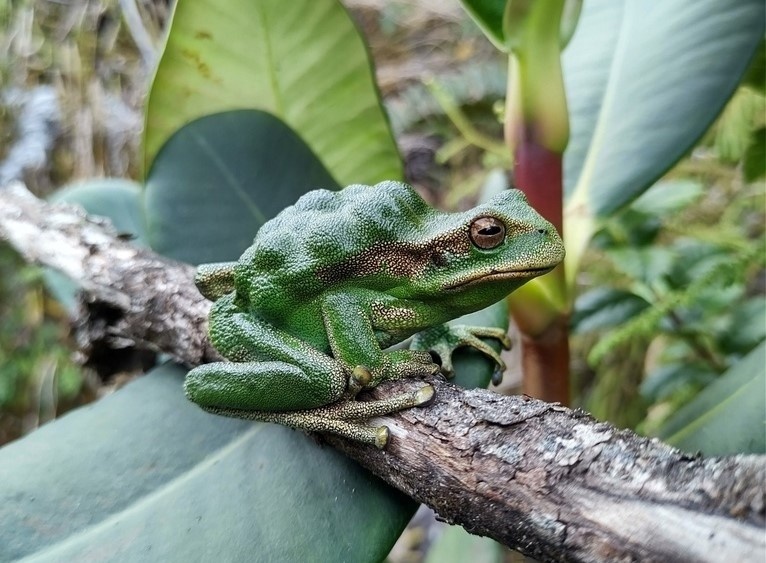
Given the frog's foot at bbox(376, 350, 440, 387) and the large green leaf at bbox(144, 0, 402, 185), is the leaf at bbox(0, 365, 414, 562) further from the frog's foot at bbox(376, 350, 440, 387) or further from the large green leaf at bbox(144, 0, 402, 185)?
the large green leaf at bbox(144, 0, 402, 185)

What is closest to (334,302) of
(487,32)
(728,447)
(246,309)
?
(246,309)

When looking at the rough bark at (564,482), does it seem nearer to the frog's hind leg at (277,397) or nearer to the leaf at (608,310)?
the frog's hind leg at (277,397)

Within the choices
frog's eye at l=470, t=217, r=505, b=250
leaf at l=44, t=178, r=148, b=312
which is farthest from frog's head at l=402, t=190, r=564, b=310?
leaf at l=44, t=178, r=148, b=312

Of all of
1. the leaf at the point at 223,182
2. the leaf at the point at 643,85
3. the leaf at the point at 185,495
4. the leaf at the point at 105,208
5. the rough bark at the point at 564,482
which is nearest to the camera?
the rough bark at the point at 564,482

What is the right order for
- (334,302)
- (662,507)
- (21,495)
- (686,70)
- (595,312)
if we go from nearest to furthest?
(662,507) < (21,495) < (334,302) < (686,70) < (595,312)

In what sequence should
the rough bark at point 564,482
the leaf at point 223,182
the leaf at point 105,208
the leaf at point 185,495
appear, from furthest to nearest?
1. the leaf at point 105,208
2. the leaf at point 223,182
3. the leaf at point 185,495
4. the rough bark at point 564,482

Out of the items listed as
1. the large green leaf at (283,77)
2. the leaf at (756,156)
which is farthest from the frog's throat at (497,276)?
the leaf at (756,156)

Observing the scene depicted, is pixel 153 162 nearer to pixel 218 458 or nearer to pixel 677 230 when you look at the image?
pixel 218 458
